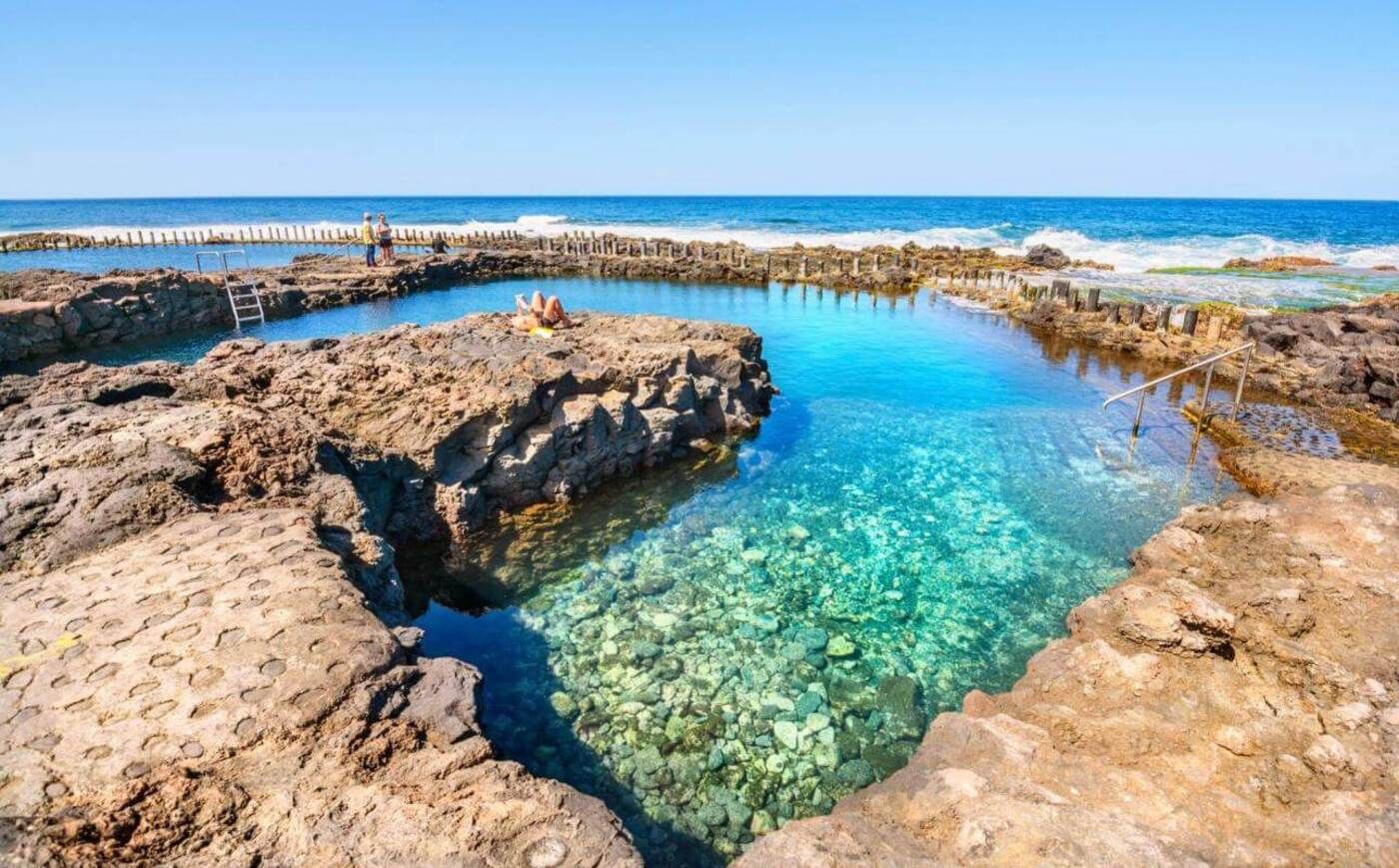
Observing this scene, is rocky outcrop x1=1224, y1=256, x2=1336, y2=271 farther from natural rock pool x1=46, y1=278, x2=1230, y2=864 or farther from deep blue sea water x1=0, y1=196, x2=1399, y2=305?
natural rock pool x1=46, y1=278, x2=1230, y2=864

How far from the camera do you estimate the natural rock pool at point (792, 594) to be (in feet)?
22.8

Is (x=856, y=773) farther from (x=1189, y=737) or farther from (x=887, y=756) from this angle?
(x=1189, y=737)

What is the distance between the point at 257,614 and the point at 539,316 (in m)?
12.3

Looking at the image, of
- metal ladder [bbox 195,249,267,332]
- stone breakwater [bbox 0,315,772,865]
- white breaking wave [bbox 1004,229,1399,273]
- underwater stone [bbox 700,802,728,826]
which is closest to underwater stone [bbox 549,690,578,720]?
underwater stone [bbox 700,802,728,826]

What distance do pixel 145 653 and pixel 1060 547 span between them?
11603 millimetres

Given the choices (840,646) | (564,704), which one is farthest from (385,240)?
(840,646)

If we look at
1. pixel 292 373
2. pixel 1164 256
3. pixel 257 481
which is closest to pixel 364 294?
pixel 292 373

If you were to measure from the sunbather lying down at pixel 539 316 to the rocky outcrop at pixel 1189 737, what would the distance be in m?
12.8

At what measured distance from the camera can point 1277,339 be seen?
2255cm

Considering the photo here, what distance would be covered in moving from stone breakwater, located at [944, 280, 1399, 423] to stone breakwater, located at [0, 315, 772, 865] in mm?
20737

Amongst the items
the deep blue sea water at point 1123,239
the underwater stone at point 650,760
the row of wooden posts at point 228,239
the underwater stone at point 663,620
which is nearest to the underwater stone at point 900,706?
the underwater stone at point 650,760

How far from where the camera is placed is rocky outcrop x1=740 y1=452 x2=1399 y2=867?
4.39 meters

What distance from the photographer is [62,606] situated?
223 inches

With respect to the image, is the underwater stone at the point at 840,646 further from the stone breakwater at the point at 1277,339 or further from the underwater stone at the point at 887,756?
the stone breakwater at the point at 1277,339
